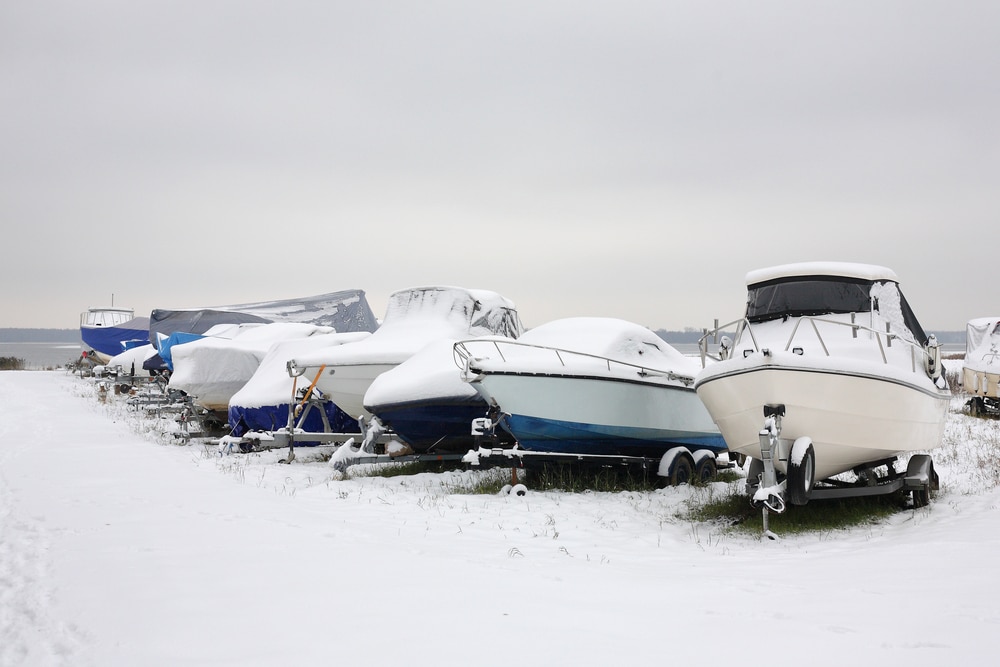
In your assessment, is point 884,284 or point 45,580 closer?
point 45,580

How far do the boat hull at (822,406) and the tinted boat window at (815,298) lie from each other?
133 cm

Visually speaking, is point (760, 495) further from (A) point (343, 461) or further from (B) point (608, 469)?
(A) point (343, 461)

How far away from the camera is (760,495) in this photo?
668 centimetres

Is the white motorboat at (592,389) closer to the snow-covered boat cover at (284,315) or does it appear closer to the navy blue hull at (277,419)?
the navy blue hull at (277,419)

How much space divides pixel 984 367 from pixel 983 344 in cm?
121

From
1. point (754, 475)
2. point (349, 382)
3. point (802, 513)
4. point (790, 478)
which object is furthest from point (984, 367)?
point (349, 382)

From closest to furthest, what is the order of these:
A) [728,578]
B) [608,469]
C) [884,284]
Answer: [728,578] → [884,284] → [608,469]

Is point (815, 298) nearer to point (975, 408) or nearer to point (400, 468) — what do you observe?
point (400, 468)

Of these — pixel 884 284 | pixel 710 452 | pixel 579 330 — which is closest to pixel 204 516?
pixel 579 330

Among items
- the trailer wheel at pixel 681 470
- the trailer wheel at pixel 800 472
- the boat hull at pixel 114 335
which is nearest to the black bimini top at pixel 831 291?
the trailer wheel at pixel 681 470

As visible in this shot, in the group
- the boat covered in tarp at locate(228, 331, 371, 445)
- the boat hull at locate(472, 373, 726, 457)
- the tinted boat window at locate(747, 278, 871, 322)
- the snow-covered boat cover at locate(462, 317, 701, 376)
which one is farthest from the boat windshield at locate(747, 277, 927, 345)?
the boat covered in tarp at locate(228, 331, 371, 445)

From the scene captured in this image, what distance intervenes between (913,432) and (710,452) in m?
3.06

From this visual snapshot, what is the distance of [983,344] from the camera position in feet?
63.7

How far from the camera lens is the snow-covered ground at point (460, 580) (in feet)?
12.1
